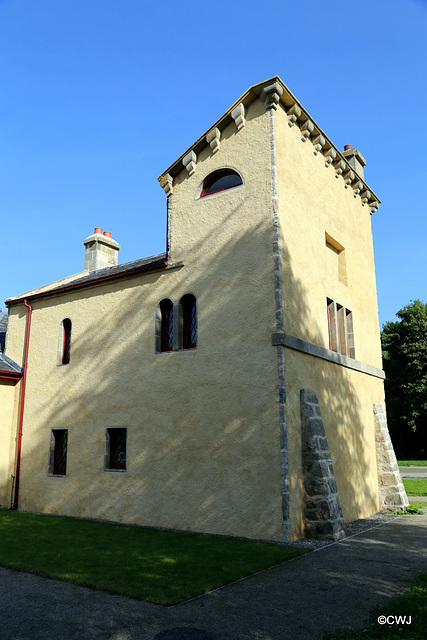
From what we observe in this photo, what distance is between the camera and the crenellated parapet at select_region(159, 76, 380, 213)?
11.5 meters

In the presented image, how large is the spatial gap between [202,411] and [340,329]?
16.8 feet

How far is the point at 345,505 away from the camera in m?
12.0

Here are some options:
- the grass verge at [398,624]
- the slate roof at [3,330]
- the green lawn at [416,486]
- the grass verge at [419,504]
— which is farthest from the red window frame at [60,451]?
the green lawn at [416,486]

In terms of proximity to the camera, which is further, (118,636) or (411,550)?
(411,550)

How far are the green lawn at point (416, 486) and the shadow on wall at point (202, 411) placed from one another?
5318 mm

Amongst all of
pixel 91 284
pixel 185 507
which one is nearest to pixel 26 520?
pixel 185 507

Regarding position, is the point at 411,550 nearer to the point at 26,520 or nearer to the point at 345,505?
the point at 345,505

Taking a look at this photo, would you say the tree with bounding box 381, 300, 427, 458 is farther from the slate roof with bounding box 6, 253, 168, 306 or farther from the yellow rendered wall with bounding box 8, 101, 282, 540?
the yellow rendered wall with bounding box 8, 101, 282, 540

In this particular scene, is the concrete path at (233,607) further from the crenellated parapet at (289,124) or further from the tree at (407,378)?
the tree at (407,378)

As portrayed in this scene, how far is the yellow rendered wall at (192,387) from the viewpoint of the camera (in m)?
10.3

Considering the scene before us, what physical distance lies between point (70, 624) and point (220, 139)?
10.6 metres

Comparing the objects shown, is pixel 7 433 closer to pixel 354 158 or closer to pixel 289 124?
pixel 289 124

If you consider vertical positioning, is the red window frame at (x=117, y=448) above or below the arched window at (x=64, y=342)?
below

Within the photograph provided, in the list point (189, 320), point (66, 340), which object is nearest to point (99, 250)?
point (66, 340)
